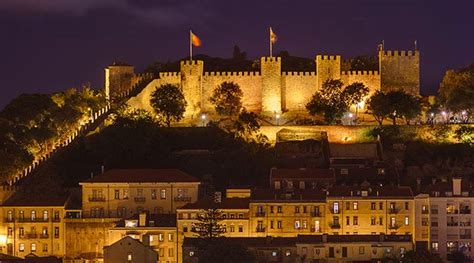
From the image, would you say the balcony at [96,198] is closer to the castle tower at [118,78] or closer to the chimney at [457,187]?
the chimney at [457,187]

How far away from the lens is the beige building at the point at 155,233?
61.3 m

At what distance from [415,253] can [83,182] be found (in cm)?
1636

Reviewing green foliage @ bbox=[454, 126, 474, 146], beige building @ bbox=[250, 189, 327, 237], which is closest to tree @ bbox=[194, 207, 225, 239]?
beige building @ bbox=[250, 189, 327, 237]

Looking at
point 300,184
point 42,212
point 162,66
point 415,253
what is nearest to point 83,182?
point 42,212

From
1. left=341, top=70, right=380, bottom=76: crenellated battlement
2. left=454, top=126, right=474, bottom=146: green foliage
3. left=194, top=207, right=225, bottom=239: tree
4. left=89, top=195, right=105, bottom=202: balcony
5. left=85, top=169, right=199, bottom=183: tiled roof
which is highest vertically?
left=341, top=70, right=380, bottom=76: crenellated battlement

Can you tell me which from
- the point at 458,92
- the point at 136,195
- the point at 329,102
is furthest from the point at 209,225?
the point at 458,92

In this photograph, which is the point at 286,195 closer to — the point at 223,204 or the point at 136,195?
the point at 223,204

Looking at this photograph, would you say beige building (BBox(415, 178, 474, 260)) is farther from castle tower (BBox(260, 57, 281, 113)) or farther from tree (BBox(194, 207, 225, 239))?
castle tower (BBox(260, 57, 281, 113))

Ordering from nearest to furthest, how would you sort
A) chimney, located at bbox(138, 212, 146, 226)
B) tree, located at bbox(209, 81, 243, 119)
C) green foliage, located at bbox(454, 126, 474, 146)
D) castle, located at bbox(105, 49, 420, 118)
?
chimney, located at bbox(138, 212, 146, 226)
green foliage, located at bbox(454, 126, 474, 146)
tree, located at bbox(209, 81, 243, 119)
castle, located at bbox(105, 49, 420, 118)

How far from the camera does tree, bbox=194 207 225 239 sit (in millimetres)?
60469

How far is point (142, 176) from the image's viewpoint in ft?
218

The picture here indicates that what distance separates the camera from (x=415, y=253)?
58.0 meters

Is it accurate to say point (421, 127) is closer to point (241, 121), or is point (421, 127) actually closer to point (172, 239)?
point (241, 121)

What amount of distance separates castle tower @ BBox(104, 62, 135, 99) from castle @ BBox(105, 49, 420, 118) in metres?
5.15
